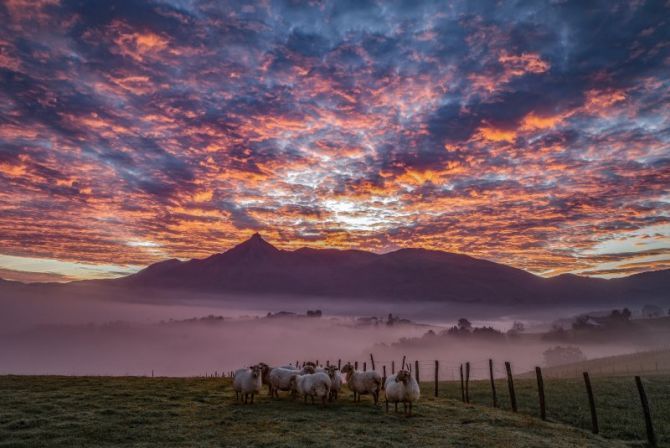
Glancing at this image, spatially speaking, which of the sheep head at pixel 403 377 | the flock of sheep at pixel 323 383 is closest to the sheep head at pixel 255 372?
the flock of sheep at pixel 323 383

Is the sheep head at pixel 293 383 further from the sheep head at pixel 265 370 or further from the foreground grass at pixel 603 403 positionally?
the foreground grass at pixel 603 403

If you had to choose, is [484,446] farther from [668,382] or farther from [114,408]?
[668,382]

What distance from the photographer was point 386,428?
784 inches

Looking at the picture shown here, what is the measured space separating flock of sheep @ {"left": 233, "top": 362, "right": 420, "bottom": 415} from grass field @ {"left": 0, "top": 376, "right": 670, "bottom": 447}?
0.91 metres

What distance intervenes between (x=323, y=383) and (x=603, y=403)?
19171 millimetres

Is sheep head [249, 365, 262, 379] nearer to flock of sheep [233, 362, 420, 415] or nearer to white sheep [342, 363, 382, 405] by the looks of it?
flock of sheep [233, 362, 420, 415]

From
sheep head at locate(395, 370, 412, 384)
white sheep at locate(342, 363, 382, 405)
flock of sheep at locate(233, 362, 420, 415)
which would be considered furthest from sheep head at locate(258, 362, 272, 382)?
sheep head at locate(395, 370, 412, 384)

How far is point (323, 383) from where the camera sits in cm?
2552

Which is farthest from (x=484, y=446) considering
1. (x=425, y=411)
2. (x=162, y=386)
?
(x=162, y=386)

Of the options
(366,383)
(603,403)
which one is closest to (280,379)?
(366,383)

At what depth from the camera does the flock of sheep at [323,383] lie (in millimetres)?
23750

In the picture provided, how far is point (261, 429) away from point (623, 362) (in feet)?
370

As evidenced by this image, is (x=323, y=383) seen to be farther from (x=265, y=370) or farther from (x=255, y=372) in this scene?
(x=265, y=370)

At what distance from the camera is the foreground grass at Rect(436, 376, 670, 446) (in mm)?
22953
